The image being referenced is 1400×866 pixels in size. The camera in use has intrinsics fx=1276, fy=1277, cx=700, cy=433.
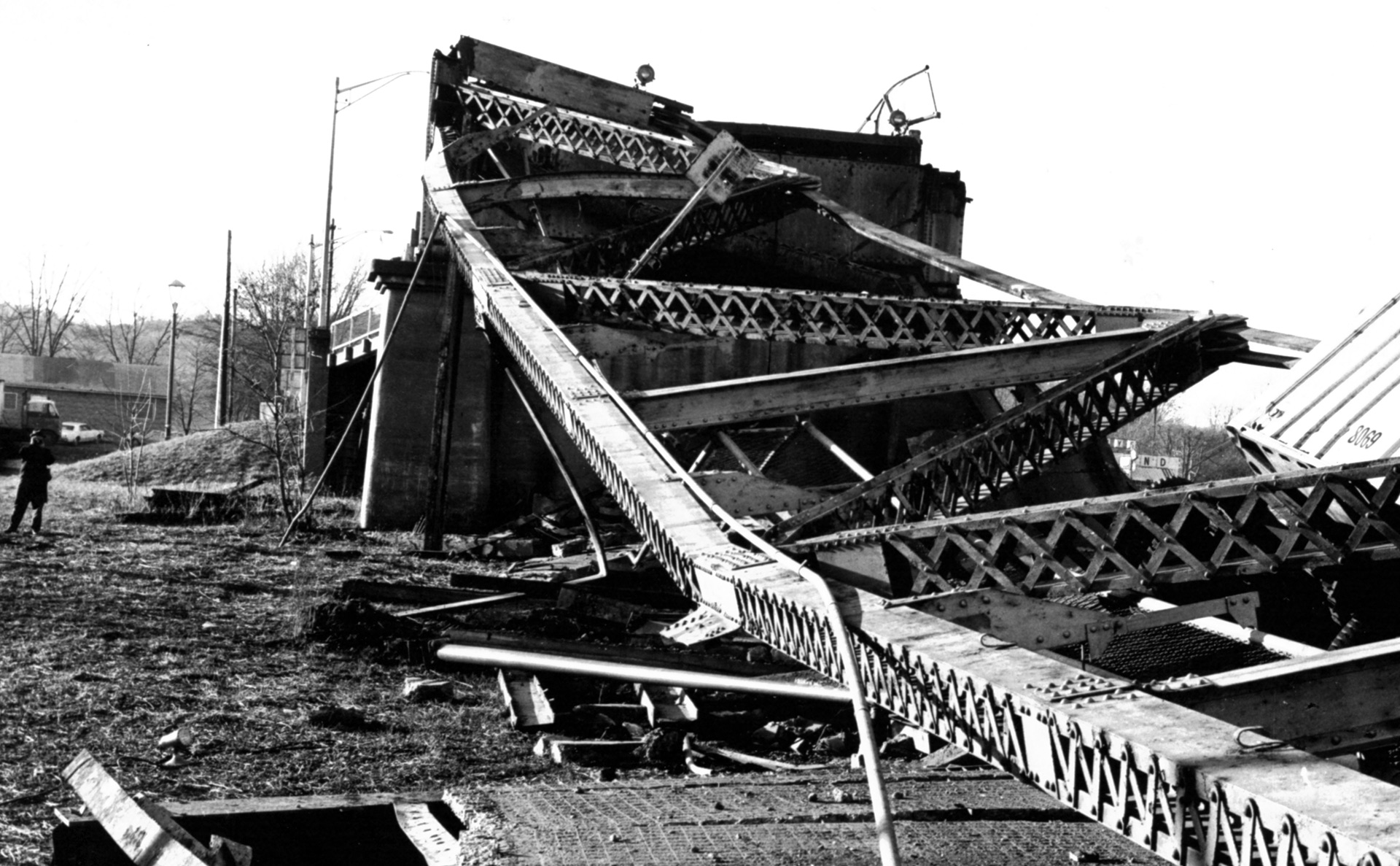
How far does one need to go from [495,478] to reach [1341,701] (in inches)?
746

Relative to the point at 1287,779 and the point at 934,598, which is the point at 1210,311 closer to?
the point at 934,598

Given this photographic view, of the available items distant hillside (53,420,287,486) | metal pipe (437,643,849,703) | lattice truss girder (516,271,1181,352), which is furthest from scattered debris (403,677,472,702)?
distant hillside (53,420,287,486)

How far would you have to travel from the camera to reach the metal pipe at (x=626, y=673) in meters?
8.53

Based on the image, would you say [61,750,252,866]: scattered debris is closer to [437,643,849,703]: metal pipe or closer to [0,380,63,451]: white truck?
[437,643,849,703]: metal pipe

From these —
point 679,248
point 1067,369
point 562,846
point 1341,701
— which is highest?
point 679,248

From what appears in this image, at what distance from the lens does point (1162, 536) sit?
23.8ft

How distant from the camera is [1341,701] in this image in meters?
4.79

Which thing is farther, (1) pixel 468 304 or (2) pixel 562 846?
(1) pixel 468 304

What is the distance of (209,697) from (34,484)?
13.6 meters

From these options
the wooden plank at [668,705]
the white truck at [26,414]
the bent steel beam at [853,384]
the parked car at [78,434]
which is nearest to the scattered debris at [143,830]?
the wooden plank at [668,705]

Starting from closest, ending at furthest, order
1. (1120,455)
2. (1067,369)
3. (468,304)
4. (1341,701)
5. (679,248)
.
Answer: (1341,701), (1067,369), (679,248), (468,304), (1120,455)

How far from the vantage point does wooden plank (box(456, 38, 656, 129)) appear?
20531mm

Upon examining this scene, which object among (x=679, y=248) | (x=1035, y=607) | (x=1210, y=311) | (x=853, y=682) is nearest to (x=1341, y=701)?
(x=1035, y=607)

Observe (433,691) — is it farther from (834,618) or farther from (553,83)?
(553,83)
